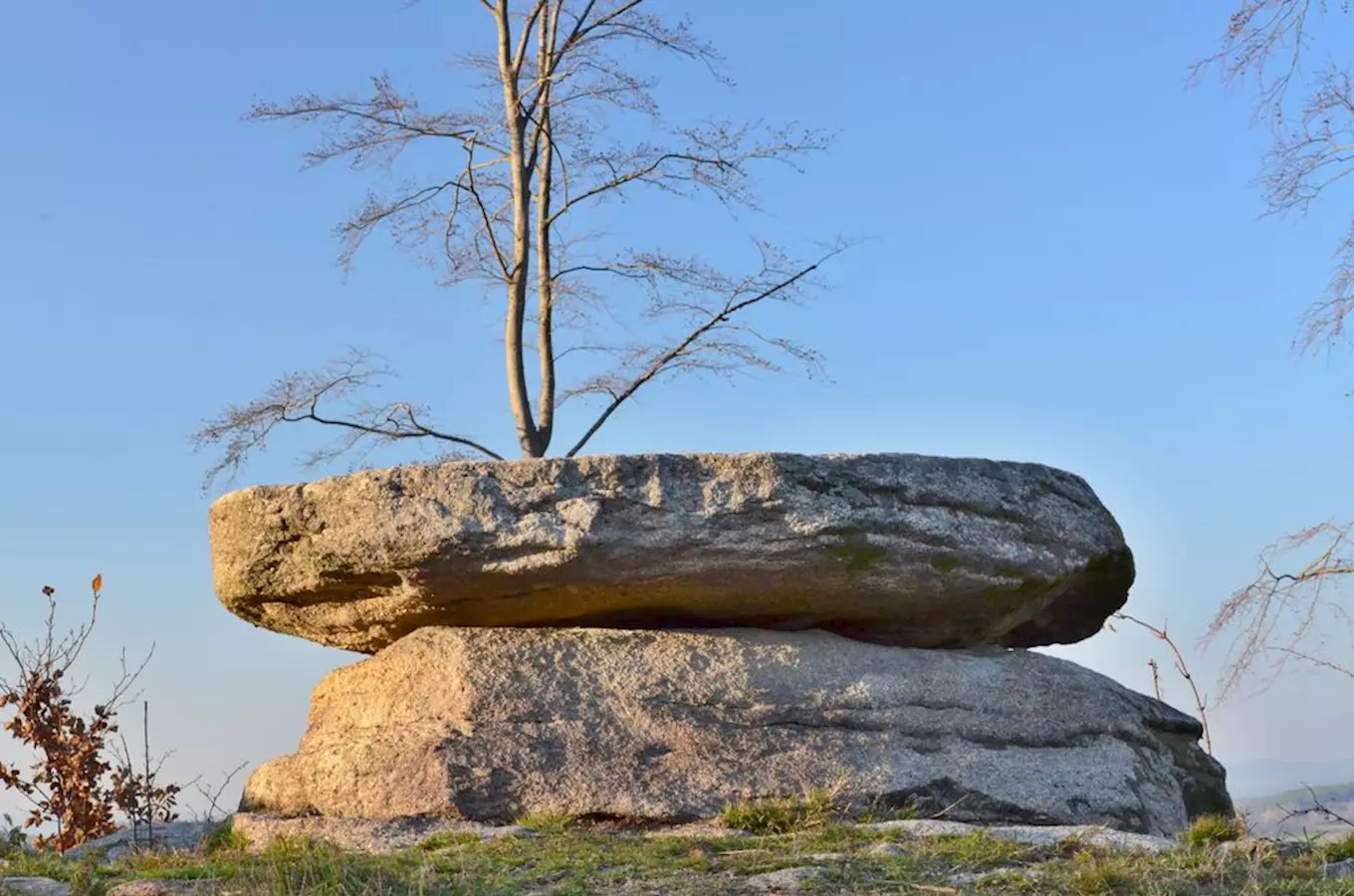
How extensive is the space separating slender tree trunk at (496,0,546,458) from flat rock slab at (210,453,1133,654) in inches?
165

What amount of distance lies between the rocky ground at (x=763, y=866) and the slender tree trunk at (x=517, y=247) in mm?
6566

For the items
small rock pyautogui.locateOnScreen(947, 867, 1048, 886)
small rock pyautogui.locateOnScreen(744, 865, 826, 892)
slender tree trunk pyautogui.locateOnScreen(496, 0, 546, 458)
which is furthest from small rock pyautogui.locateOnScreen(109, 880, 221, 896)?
slender tree trunk pyautogui.locateOnScreen(496, 0, 546, 458)

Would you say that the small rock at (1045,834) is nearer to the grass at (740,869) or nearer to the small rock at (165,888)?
the grass at (740,869)

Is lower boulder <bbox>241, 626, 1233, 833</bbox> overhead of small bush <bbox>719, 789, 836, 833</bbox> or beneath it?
overhead

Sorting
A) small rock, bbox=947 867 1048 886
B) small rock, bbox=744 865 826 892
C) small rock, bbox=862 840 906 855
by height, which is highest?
small rock, bbox=862 840 906 855

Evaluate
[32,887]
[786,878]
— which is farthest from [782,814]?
[32,887]

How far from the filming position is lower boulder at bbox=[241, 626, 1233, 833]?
28.4 feet

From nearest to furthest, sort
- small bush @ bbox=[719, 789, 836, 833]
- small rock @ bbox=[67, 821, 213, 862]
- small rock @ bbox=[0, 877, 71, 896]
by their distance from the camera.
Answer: small rock @ bbox=[0, 877, 71, 896] → small bush @ bbox=[719, 789, 836, 833] → small rock @ bbox=[67, 821, 213, 862]

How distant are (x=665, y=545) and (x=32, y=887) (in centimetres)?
389

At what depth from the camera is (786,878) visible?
6148 mm

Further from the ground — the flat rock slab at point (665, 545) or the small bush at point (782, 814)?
the flat rock slab at point (665, 545)

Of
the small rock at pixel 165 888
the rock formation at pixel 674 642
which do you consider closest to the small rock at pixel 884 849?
the rock formation at pixel 674 642

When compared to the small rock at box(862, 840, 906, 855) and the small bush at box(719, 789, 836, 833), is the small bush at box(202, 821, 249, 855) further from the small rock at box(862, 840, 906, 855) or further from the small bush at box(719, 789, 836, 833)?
the small rock at box(862, 840, 906, 855)

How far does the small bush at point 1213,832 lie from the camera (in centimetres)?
733
